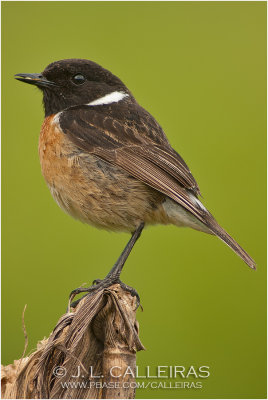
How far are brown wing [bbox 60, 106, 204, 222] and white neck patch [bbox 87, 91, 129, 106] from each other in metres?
0.23

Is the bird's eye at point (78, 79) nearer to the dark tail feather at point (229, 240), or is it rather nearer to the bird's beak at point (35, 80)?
the bird's beak at point (35, 80)

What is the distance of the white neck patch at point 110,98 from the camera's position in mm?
5586

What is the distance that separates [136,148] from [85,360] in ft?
6.76

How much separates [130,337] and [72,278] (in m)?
2.32

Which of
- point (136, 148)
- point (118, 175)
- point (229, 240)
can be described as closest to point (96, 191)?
point (118, 175)

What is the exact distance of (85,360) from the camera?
3.64 metres

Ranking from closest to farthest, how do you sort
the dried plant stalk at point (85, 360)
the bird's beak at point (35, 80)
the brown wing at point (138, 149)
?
the dried plant stalk at point (85, 360), the brown wing at point (138, 149), the bird's beak at point (35, 80)

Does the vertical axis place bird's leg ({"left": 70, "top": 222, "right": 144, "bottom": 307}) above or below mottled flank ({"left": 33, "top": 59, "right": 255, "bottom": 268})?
below

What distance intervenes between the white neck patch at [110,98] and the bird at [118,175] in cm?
13

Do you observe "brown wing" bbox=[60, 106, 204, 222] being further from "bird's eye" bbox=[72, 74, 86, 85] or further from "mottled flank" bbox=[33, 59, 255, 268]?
"bird's eye" bbox=[72, 74, 86, 85]

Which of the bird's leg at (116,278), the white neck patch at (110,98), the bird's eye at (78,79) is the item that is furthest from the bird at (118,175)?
the bird's eye at (78,79)

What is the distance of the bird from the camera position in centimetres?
489

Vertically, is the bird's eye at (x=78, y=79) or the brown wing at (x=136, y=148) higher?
the bird's eye at (x=78, y=79)

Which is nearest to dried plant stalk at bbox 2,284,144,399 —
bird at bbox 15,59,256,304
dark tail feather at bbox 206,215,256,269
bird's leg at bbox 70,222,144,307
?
bird's leg at bbox 70,222,144,307
